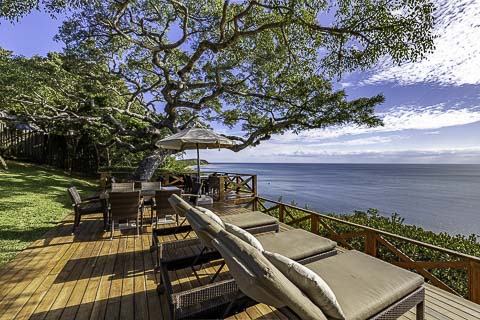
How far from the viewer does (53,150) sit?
50.8 feet

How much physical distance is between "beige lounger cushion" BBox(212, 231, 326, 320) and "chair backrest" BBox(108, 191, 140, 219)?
350 centimetres

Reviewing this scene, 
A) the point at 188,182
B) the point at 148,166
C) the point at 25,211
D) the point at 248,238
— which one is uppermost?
the point at 148,166

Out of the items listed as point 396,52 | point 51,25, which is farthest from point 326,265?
point 51,25

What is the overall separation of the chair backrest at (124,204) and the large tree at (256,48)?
15.1ft

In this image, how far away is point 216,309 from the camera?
1816 mm

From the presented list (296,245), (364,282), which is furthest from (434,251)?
(364,282)

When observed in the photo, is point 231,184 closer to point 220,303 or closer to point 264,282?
point 220,303

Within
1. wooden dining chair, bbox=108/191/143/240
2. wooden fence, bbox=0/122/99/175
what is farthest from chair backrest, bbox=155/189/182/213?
wooden fence, bbox=0/122/99/175

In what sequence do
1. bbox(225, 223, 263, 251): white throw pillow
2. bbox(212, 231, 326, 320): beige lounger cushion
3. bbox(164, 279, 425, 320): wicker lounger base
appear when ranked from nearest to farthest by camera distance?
bbox(212, 231, 326, 320): beige lounger cushion
bbox(164, 279, 425, 320): wicker lounger base
bbox(225, 223, 263, 251): white throw pillow

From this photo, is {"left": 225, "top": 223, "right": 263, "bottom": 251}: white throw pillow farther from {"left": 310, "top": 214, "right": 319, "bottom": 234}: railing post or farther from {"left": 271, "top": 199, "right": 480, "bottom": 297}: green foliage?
{"left": 271, "top": 199, "right": 480, "bottom": 297}: green foliage

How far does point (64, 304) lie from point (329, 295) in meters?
2.65

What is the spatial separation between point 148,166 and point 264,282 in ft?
37.5

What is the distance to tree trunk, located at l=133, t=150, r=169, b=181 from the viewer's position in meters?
11.1

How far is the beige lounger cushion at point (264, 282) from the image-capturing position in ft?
3.62
